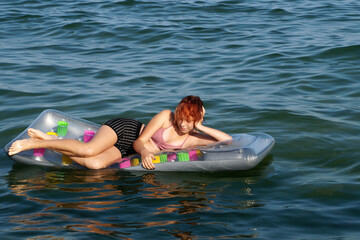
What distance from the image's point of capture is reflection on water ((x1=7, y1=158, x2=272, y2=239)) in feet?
16.3

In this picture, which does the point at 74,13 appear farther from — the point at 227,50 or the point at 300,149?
the point at 300,149

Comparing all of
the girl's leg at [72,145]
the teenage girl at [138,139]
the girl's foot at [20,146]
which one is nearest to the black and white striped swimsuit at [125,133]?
the teenage girl at [138,139]

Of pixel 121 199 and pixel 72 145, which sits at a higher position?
pixel 72 145

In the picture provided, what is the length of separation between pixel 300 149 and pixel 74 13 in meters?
10.4

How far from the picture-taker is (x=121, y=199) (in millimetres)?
5555

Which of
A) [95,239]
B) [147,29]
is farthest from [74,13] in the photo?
[95,239]

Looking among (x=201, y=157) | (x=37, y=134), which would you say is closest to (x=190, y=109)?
(x=201, y=157)

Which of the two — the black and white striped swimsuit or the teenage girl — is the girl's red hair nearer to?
the teenage girl

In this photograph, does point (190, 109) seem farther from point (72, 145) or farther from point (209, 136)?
point (72, 145)

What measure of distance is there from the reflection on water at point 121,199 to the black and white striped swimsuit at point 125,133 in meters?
0.31

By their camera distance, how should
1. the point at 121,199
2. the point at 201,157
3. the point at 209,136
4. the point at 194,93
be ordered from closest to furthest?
the point at 121,199
the point at 201,157
the point at 209,136
the point at 194,93

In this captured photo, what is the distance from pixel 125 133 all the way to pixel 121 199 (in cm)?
103

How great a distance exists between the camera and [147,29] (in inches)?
532

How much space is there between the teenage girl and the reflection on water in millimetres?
242
